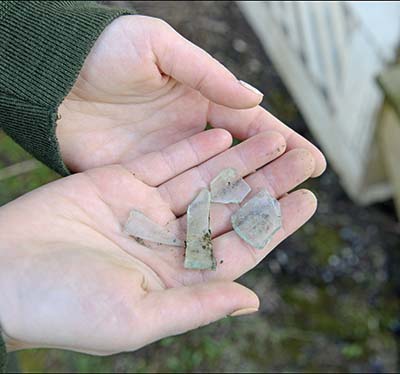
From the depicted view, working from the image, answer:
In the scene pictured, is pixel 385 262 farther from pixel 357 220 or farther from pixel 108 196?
pixel 108 196

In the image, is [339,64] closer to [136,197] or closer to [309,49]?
[309,49]

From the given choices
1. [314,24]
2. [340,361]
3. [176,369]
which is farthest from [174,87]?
[340,361]

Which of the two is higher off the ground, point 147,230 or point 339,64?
point 147,230

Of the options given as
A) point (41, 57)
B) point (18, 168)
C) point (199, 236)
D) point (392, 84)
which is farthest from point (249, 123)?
point (18, 168)

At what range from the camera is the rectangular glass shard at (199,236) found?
3.41 feet

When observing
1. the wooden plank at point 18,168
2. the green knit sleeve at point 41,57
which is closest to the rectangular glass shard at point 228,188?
the green knit sleeve at point 41,57

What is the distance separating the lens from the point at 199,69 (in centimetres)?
112

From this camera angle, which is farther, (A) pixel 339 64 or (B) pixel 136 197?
(A) pixel 339 64

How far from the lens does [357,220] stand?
6.82 ft

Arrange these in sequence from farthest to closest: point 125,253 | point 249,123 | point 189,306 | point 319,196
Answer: point 319,196, point 249,123, point 125,253, point 189,306

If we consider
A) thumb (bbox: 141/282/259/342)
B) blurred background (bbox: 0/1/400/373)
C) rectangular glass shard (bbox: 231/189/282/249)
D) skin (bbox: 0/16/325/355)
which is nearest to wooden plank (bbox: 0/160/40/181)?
blurred background (bbox: 0/1/400/373)

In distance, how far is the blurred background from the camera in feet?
5.51

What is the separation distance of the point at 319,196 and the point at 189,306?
1264mm

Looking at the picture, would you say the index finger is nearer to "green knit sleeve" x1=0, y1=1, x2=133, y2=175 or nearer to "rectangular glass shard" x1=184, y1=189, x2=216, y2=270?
"rectangular glass shard" x1=184, y1=189, x2=216, y2=270
